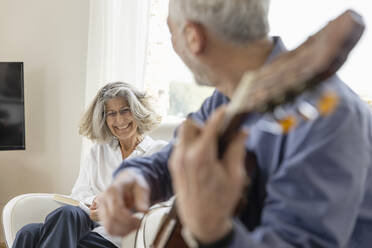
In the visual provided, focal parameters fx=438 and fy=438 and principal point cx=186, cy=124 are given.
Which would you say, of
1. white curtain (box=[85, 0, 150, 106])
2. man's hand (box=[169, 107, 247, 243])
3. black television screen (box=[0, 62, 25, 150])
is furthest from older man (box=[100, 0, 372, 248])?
black television screen (box=[0, 62, 25, 150])

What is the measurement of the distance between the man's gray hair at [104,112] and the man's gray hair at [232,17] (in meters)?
1.69

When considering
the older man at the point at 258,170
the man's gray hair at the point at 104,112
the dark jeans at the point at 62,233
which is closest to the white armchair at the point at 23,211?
the dark jeans at the point at 62,233

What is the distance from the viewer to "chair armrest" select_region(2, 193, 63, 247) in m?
2.21

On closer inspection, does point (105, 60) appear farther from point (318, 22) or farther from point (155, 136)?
point (318, 22)

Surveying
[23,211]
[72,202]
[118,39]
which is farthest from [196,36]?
[118,39]

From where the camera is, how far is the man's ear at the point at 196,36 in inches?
29.6

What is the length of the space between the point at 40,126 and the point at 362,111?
2810mm

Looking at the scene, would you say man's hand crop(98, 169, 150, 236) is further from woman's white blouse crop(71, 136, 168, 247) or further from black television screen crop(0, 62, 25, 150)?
black television screen crop(0, 62, 25, 150)

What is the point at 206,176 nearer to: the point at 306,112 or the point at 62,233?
the point at 306,112

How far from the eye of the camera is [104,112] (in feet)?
8.17

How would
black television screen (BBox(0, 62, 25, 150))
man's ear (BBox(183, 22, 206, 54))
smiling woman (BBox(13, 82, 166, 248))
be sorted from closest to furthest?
man's ear (BBox(183, 22, 206, 54)) → smiling woman (BBox(13, 82, 166, 248)) → black television screen (BBox(0, 62, 25, 150))

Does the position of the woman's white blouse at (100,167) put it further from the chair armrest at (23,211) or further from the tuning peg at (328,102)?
the tuning peg at (328,102)

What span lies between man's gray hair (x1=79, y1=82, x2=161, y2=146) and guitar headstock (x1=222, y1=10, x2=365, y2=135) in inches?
74.0

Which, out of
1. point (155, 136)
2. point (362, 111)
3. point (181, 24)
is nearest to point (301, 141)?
point (362, 111)
